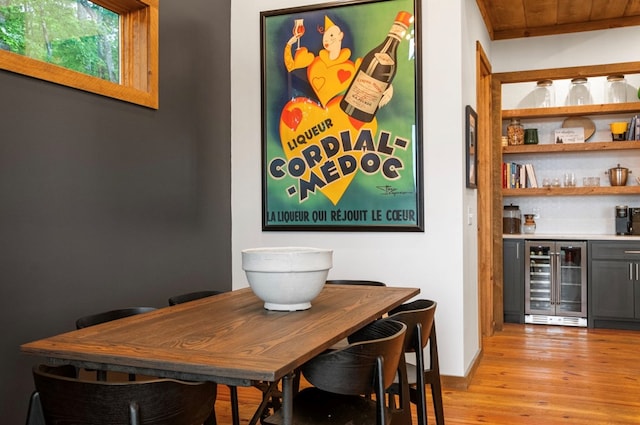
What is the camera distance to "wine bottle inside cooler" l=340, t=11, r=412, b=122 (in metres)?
3.91

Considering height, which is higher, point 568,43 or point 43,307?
point 568,43

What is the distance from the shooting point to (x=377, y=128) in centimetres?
395

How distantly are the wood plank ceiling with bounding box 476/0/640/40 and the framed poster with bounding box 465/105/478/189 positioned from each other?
1076 millimetres

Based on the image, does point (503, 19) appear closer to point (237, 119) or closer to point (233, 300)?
point (237, 119)

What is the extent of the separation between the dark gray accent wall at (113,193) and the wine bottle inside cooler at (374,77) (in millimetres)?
979

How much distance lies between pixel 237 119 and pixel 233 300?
2.02 metres

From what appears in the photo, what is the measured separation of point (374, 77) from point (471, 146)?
87 cm

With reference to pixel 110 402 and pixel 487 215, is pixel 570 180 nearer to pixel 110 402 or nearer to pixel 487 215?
pixel 487 215

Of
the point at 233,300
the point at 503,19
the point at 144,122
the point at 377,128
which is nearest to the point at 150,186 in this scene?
the point at 144,122

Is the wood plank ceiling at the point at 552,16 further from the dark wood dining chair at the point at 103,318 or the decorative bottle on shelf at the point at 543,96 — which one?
the dark wood dining chair at the point at 103,318

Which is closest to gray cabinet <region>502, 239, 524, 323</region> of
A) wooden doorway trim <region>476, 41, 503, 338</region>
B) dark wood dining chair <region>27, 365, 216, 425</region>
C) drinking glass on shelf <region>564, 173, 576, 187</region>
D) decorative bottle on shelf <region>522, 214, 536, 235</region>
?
wooden doorway trim <region>476, 41, 503, 338</region>

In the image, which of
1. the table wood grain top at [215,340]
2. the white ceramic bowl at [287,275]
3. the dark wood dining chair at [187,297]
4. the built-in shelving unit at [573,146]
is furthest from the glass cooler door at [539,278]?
the white ceramic bowl at [287,275]

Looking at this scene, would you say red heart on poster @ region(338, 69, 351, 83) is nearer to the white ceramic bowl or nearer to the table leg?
the white ceramic bowl

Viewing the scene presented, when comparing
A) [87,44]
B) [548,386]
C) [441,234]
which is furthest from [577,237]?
[87,44]
